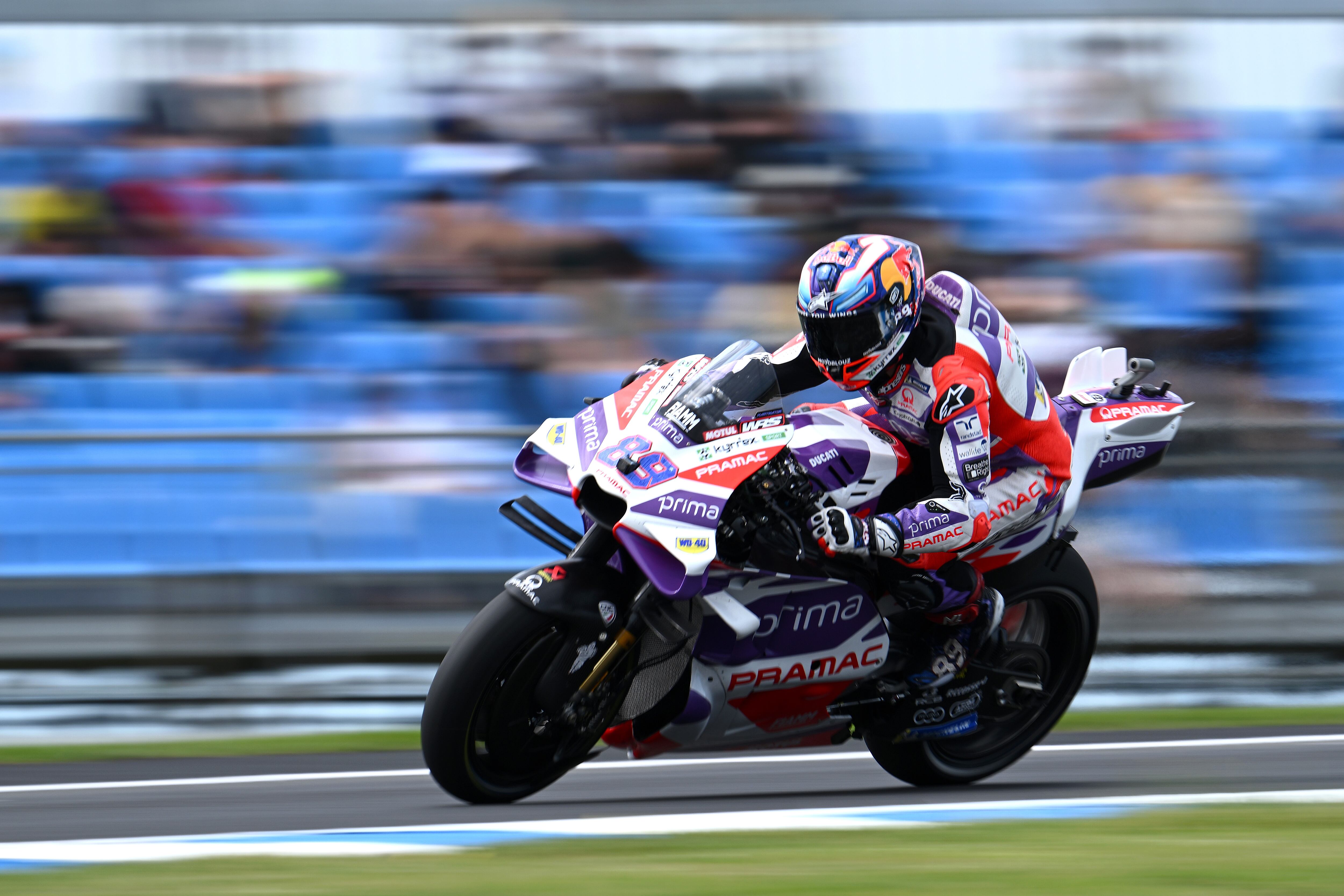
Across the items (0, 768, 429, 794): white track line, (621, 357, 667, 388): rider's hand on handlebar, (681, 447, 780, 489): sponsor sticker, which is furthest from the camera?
(0, 768, 429, 794): white track line

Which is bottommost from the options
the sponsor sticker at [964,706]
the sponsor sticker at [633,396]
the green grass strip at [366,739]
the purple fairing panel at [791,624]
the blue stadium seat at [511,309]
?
the green grass strip at [366,739]

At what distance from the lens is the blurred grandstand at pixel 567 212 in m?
7.99

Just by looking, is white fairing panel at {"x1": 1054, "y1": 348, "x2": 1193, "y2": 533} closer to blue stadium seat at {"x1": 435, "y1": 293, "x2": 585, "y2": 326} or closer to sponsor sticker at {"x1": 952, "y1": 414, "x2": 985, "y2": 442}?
sponsor sticker at {"x1": 952, "y1": 414, "x2": 985, "y2": 442}

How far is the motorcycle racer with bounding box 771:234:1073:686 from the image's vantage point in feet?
14.3

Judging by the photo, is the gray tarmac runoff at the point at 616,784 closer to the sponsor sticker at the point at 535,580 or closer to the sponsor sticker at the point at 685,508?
the sponsor sticker at the point at 535,580

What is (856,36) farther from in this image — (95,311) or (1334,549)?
(95,311)

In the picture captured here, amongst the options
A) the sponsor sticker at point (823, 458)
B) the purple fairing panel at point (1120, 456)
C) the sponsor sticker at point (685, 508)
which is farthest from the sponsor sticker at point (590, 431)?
the purple fairing panel at point (1120, 456)

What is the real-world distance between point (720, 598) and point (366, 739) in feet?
8.01

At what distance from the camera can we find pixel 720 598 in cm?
439

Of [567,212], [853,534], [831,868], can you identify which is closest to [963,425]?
[853,534]

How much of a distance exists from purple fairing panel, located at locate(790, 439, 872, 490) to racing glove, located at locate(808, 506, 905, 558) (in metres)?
0.09

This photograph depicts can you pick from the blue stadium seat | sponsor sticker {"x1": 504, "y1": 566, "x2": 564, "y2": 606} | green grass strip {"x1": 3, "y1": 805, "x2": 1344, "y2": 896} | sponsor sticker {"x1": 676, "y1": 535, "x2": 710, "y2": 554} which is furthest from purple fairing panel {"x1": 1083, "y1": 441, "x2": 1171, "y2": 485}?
the blue stadium seat

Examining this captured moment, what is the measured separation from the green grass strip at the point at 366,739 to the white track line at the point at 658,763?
1.33 ft

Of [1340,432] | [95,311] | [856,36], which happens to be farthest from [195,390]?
[1340,432]
